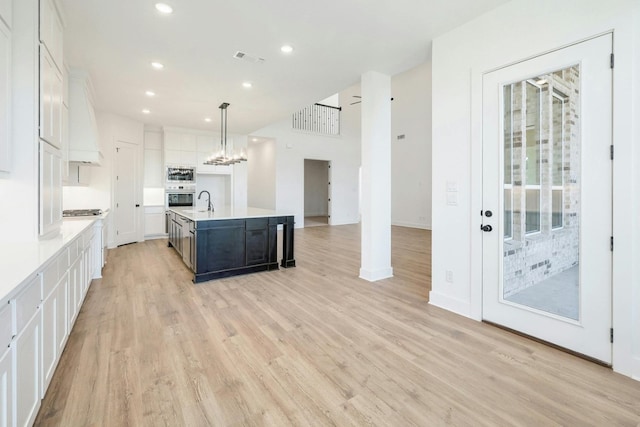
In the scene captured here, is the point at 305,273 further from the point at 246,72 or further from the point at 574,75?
the point at 574,75

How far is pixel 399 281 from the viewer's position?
13.7 ft

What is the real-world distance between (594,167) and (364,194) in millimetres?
2464

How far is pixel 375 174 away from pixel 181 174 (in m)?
5.48

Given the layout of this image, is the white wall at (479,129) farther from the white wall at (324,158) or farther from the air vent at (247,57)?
the white wall at (324,158)

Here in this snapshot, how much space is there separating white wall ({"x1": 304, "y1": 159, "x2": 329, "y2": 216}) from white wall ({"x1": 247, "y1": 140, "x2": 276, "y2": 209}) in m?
3.88

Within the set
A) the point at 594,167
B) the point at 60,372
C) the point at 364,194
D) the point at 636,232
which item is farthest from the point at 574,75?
the point at 60,372

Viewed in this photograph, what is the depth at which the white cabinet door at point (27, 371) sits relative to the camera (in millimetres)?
1323

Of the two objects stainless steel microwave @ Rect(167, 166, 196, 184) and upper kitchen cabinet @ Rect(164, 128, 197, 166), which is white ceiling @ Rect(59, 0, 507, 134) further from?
stainless steel microwave @ Rect(167, 166, 196, 184)

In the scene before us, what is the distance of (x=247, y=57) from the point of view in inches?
148

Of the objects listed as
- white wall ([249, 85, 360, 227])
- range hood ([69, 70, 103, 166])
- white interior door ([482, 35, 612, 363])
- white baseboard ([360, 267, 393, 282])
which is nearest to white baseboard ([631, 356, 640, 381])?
white interior door ([482, 35, 612, 363])

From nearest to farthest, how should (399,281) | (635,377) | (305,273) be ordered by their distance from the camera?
(635,377) → (399,281) → (305,273)

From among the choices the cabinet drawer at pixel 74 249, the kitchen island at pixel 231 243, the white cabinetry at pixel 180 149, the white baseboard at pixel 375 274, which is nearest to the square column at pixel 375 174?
the white baseboard at pixel 375 274

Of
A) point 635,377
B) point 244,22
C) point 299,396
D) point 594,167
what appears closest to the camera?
point 299,396

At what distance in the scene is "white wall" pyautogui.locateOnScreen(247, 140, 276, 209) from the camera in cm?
941
